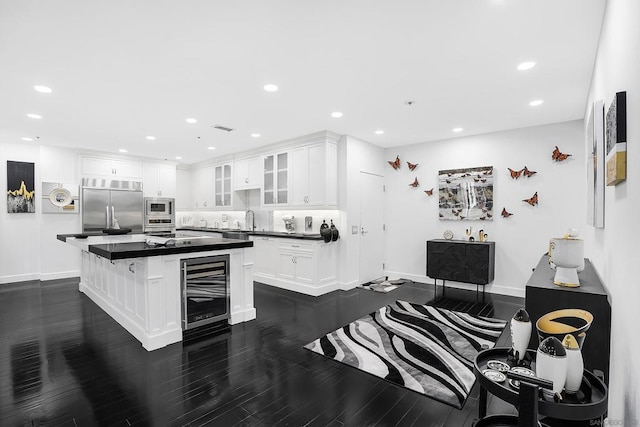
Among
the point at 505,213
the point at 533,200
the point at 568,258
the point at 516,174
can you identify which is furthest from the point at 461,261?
the point at 568,258

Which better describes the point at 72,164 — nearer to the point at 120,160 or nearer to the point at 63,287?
the point at 120,160

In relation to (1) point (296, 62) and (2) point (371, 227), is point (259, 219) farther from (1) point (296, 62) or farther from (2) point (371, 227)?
(1) point (296, 62)

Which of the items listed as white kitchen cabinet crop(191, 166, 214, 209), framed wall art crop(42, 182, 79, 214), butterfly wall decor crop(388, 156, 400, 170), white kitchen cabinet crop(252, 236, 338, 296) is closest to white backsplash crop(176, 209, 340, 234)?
white kitchen cabinet crop(191, 166, 214, 209)

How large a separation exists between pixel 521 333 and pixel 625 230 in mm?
733

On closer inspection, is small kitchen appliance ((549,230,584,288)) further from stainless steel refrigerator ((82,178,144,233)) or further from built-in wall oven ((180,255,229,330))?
stainless steel refrigerator ((82,178,144,233))

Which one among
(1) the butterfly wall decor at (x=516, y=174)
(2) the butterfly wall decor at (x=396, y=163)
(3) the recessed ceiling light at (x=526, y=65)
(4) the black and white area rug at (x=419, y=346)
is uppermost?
(3) the recessed ceiling light at (x=526, y=65)

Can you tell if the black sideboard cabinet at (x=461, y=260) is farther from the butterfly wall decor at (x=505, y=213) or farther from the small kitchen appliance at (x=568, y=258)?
the small kitchen appliance at (x=568, y=258)

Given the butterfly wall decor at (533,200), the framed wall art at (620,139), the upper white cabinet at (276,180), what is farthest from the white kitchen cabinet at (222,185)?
the framed wall art at (620,139)

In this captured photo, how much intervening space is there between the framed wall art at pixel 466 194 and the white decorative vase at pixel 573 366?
4.40 m

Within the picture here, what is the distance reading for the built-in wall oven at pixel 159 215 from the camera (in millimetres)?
7416

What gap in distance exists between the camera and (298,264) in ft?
17.7

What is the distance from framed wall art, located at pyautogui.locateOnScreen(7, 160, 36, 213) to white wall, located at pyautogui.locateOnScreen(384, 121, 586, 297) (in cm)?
706

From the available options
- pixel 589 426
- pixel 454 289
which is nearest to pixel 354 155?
pixel 454 289

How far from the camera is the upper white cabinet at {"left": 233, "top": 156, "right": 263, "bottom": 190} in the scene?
654 cm
